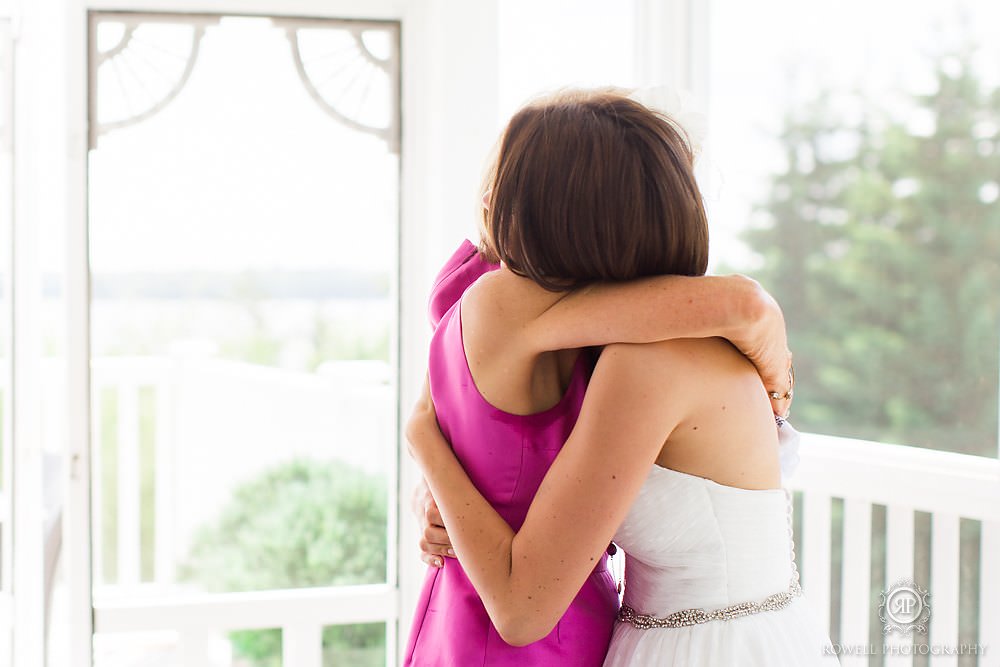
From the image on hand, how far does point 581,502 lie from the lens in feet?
3.34

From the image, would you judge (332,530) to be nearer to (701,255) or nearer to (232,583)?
(232,583)

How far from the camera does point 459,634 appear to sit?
1.17 m

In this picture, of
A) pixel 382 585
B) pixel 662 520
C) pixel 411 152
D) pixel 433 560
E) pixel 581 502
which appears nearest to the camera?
pixel 581 502

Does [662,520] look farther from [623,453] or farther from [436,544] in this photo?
[436,544]

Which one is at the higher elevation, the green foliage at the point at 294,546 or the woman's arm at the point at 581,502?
the woman's arm at the point at 581,502

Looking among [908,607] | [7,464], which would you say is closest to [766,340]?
[908,607]

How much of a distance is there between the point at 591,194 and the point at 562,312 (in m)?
0.14

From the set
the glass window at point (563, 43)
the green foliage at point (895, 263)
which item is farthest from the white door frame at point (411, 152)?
the green foliage at point (895, 263)

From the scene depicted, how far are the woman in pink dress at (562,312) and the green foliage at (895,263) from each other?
2.48m

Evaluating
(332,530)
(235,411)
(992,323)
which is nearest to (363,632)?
(332,530)

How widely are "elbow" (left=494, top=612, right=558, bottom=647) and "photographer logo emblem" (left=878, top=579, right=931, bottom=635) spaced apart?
147 cm

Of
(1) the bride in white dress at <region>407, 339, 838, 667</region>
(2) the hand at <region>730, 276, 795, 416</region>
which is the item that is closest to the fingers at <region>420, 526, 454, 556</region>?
(1) the bride in white dress at <region>407, 339, 838, 667</region>

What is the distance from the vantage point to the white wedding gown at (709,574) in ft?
3.76

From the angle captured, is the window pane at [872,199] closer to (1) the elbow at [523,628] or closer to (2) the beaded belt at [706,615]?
(2) the beaded belt at [706,615]
